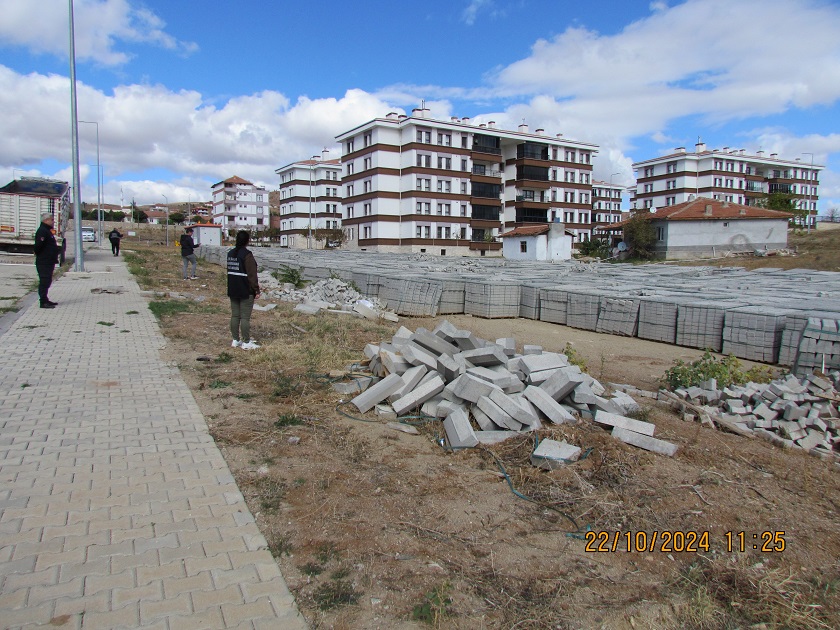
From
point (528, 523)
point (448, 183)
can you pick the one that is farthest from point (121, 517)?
point (448, 183)

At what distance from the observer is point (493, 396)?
548 centimetres

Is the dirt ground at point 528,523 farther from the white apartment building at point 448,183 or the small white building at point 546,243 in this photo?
the white apartment building at point 448,183

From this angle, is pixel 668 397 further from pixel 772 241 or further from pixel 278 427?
pixel 772 241

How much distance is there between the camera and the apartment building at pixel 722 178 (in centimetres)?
8106

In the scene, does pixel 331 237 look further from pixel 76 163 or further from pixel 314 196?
pixel 76 163

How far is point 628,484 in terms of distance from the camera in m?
4.27

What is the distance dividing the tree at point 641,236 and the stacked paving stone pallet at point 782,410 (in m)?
47.0

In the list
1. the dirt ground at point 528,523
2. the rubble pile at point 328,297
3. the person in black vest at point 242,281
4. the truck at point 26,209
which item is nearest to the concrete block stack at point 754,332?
the dirt ground at point 528,523

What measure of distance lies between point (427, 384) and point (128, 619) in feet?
12.1

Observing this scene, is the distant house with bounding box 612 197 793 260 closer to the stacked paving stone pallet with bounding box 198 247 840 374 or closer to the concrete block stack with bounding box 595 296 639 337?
the stacked paving stone pallet with bounding box 198 247 840 374

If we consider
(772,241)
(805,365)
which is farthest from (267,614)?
(772,241)

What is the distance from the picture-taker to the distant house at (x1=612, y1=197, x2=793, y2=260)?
4997 cm

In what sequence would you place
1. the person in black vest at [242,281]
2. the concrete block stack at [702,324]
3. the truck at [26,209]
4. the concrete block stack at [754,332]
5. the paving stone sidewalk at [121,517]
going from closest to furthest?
the paving stone sidewalk at [121,517]
the person in black vest at [242,281]
the concrete block stack at [754,332]
the concrete block stack at [702,324]
the truck at [26,209]

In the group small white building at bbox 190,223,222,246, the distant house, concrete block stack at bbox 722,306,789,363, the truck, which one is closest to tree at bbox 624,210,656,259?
the distant house
